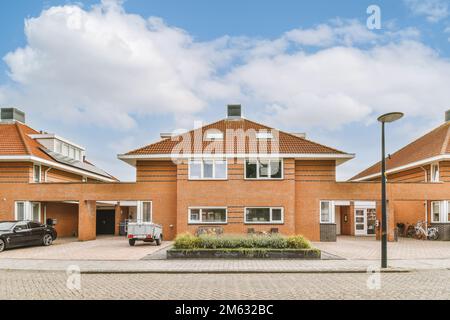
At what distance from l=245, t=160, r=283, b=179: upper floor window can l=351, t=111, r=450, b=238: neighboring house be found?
9.06 metres

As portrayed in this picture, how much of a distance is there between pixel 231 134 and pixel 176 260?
1236cm

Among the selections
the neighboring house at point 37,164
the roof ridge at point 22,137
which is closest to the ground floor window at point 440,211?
the neighboring house at point 37,164

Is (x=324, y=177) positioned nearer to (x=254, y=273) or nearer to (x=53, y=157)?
(x=254, y=273)

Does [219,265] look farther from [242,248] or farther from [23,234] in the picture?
[23,234]

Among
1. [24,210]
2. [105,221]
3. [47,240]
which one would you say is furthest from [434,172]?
[24,210]

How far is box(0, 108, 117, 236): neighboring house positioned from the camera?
86.7ft

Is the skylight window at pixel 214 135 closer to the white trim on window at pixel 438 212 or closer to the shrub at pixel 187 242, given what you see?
the shrub at pixel 187 242

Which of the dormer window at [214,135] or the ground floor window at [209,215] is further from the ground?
the dormer window at [214,135]

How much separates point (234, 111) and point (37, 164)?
40.6 ft

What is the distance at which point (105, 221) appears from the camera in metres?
35.1

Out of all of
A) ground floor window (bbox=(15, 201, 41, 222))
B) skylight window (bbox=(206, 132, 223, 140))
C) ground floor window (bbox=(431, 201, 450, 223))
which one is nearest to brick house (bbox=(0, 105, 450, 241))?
skylight window (bbox=(206, 132, 223, 140))

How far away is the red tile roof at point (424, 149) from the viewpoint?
94.0 ft

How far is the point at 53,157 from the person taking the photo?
29984 millimetres
